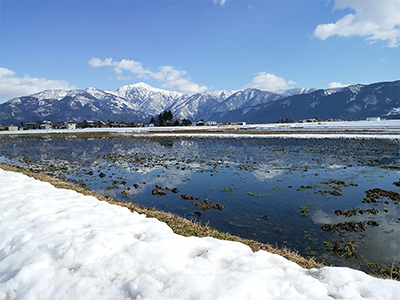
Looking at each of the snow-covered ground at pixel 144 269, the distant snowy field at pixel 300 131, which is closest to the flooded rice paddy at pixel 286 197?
the snow-covered ground at pixel 144 269

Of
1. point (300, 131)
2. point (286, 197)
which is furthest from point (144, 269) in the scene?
point (300, 131)

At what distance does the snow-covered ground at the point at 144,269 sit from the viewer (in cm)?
414

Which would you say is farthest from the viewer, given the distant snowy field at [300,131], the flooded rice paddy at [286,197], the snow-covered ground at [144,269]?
the distant snowy field at [300,131]

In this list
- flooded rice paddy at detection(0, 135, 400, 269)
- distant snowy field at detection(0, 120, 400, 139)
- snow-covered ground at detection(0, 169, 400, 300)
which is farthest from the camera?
distant snowy field at detection(0, 120, 400, 139)

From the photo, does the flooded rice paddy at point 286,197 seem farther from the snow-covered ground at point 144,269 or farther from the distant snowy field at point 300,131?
the distant snowy field at point 300,131

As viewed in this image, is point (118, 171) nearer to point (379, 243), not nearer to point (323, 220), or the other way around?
point (323, 220)

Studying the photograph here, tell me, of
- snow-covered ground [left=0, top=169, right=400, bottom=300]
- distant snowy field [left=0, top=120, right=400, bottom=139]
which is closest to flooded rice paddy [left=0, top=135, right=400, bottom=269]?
snow-covered ground [left=0, top=169, right=400, bottom=300]

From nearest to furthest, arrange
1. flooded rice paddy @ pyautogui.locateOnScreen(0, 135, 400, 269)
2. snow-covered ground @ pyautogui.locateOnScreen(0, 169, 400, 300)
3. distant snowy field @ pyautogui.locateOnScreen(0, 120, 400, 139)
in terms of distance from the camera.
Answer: snow-covered ground @ pyautogui.locateOnScreen(0, 169, 400, 300)
flooded rice paddy @ pyautogui.locateOnScreen(0, 135, 400, 269)
distant snowy field @ pyautogui.locateOnScreen(0, 120, 400, 139)

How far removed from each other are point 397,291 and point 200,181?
12.5 m

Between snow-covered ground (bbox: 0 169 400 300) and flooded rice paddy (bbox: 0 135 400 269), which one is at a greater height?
snow-covered ground (bbox: 0 169 400 300)

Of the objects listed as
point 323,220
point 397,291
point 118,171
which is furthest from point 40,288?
point 118,171

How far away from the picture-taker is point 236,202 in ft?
38.7

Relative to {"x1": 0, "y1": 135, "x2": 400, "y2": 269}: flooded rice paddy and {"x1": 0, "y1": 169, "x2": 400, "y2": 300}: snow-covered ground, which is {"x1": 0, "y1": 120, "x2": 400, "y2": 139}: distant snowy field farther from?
{"x1": 0, "y1": 169, "x2": 400, "y2": 300}: snow-covered ground

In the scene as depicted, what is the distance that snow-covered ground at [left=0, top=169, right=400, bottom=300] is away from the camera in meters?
4.14
